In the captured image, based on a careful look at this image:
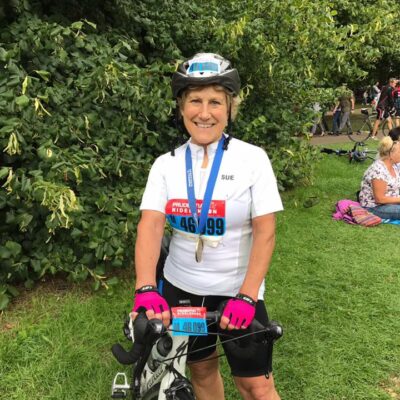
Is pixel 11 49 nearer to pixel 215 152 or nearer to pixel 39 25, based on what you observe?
pixel 39 25

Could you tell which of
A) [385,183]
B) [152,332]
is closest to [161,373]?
[152,332]

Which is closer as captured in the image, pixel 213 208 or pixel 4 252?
pixel 213 208

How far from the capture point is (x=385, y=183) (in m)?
6.27

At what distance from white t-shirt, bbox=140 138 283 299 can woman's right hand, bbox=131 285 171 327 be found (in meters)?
0.32

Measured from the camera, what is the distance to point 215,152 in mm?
2016

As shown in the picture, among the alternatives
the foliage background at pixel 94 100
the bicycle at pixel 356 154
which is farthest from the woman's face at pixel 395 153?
the bicycle at pixel 356 154

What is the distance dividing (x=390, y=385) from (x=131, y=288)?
7.37ft

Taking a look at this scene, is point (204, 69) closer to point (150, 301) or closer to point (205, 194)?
point (205, 194)

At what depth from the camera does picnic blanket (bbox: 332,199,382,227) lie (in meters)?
6.21

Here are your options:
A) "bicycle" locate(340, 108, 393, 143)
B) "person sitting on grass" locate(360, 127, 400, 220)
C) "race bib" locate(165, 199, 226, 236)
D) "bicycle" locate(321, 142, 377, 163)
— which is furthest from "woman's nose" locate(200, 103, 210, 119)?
"bicycle" locate(340, 108, 393, 143)

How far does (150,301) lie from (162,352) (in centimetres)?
30

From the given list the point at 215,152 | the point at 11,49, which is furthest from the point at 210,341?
the point at 11,49

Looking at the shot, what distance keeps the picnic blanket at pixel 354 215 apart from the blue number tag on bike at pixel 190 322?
501 centimetres

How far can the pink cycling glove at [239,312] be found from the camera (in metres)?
1.71
